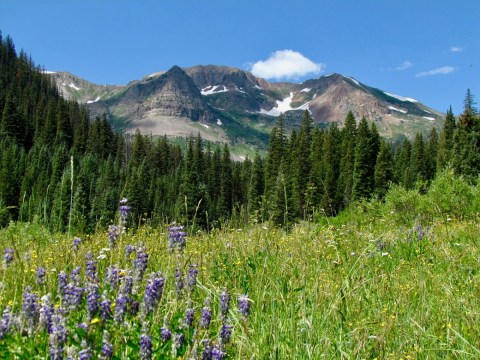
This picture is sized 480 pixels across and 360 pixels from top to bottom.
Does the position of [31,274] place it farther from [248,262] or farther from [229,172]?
[229,172]

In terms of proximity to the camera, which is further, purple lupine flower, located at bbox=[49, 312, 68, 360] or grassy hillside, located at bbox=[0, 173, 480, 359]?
grassy hillside, located at bbox=[0, 173, 480, 359]

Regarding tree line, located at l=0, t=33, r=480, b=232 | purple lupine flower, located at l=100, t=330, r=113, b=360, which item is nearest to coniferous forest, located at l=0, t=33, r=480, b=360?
purple lupine flower, located at l=100, t=330, r=113, b=360

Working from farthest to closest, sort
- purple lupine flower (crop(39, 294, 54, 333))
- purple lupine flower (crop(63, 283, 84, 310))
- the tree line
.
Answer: the tree line < purple lupine flower (crop(63, 283, 84, 310)) < purple lupine flower (crop(39, 294, 54, 333))

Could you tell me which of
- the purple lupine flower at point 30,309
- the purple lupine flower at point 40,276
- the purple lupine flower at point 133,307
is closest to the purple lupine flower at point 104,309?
the purple lupine flower at point 133,307

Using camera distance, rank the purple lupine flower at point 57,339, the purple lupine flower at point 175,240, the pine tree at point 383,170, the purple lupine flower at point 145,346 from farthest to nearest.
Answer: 1. the pine tree at point 383,170
2. the purple lupine flower at point 175,240
3. the purple lupine flower at point 145,346
4. the purple lupine flower at point 57,339

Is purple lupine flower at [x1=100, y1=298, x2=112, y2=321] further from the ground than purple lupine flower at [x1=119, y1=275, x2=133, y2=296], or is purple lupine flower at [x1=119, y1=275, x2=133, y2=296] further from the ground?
purple lupine flower at [x1=119, y1=275, x2=133, y2=296]

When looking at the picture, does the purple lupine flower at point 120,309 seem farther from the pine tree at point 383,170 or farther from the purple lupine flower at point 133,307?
the pine tree at point 383,170

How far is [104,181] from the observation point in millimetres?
97812

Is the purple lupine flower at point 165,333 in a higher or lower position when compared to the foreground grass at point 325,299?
higher

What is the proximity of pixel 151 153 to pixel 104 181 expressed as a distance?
38006 mm

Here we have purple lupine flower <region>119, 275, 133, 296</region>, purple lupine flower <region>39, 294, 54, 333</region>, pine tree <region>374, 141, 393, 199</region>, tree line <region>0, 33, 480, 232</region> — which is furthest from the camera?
pine tree <region>374, 141, 393, 199</region>

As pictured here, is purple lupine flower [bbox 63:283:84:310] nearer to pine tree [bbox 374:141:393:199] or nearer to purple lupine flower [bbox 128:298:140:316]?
purple lupine flower [bbox 128:298:140:316]

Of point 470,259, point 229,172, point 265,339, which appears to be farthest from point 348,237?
point 229,172

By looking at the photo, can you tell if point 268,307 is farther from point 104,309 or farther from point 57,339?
point 57,339
